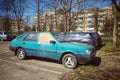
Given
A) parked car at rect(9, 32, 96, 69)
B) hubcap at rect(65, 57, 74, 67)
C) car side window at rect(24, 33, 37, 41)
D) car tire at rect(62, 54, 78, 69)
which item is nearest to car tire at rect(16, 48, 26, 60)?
parked car at rect(9, 32, 96, 69)

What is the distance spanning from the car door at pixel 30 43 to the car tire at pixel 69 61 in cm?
181

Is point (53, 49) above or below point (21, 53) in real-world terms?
above

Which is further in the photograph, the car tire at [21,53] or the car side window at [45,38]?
the car tire at [21,53]

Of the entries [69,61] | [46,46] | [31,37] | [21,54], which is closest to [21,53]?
[21,54]

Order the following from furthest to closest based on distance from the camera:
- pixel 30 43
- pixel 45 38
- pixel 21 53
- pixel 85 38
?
pixel 85 38 → pixel 21 53 → pixel 30 43 → pixel 45 38

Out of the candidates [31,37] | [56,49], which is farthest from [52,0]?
[56,49]

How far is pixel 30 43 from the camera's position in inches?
273

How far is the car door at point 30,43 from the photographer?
6820 millimetres

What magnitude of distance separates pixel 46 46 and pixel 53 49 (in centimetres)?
44

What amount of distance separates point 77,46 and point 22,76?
263 cm

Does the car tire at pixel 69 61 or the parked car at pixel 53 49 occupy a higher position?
the parked car at pixel 53 49

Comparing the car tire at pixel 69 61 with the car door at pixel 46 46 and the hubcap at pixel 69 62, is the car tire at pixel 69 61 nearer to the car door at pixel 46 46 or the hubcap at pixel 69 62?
the hubcap at pixel 69 62

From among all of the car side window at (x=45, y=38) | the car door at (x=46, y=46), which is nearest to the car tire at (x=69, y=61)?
the car door at (x=46, y=46)

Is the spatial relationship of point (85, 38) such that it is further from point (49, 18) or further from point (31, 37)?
point (49, 18)
